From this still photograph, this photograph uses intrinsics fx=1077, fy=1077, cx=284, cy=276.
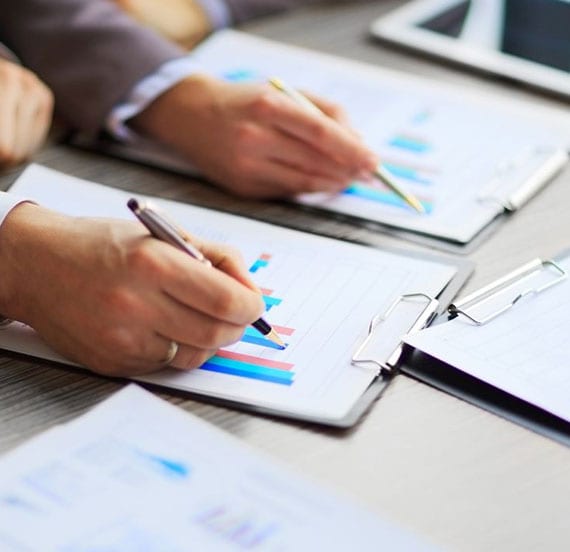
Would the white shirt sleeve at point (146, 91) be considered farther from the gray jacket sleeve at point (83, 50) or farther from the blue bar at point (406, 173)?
the blue bar at point (406, 173)

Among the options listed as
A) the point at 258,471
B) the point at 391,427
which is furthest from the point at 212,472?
the point at 391,427

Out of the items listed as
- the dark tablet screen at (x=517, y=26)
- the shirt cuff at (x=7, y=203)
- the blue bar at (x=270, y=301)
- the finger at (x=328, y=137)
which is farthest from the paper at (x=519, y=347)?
the dark tablet screen at (x=517, y=26)

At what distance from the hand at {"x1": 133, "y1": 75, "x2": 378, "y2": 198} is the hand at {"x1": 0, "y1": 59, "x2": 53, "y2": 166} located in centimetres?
15

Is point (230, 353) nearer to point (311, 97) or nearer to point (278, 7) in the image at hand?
point (311, 97)

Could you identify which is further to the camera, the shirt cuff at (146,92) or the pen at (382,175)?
the shirt cuff at (146,92)

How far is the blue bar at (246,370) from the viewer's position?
748mm

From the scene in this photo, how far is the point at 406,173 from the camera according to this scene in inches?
40.8

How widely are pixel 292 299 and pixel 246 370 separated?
3.8 inches

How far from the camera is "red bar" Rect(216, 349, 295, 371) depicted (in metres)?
0.76

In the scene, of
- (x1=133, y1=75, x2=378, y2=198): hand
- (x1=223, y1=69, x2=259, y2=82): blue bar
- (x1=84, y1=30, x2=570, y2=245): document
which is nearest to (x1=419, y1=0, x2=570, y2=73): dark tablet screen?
(x1=84, y1=30, x2=570, y2=245): document

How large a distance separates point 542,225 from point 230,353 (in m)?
0.35

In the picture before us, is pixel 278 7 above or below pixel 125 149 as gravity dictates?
above

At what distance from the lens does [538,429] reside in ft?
2.35

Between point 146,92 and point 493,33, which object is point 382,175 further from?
point 493,33
